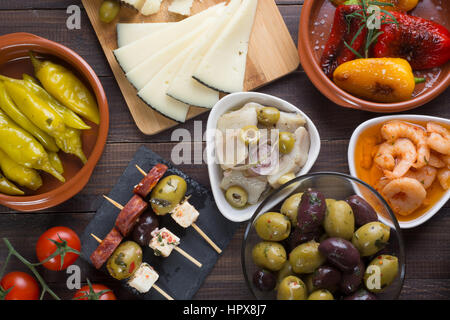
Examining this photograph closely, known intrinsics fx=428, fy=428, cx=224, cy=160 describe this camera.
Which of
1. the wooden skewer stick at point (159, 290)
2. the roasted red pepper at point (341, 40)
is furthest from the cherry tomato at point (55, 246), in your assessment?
the roasted red pepper at point (341, 40)

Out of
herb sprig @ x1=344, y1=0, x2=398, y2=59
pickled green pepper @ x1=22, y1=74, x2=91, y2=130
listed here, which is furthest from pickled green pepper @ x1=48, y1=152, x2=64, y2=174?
herb sprig @ x1=344, y1=0, x2=398, y2=59

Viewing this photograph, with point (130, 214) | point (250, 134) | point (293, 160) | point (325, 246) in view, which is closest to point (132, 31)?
point (250, 134)

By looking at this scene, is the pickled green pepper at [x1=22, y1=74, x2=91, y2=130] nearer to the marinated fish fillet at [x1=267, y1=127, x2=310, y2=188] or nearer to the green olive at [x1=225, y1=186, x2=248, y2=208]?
the green olive at [x1=225, y1=186, x2=248, y2=208]

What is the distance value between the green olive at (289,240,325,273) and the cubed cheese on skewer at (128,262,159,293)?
651 mm

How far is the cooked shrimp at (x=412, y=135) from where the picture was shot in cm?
182

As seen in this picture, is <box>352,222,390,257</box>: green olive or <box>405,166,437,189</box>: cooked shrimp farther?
<box>405,166,437,189</box>: cooked shrimp

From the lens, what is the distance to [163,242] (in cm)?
189

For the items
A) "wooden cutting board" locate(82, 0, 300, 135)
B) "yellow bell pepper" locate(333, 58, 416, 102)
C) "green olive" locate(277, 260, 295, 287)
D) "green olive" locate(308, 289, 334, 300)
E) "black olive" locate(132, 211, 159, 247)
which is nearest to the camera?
"green olive" locate(308, 289, 334, 300)

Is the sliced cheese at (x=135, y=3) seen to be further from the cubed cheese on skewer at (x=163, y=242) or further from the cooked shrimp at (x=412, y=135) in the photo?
the cooked shrimp at (x=412, y=135)

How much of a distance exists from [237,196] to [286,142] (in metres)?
0.31

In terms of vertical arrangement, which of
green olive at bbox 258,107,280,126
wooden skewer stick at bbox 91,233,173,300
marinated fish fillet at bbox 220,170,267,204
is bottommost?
wooden skewer stick at bbox 91,233,173,300

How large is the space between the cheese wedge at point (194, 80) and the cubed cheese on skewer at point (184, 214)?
458mm

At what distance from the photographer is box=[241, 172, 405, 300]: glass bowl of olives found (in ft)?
5.12
